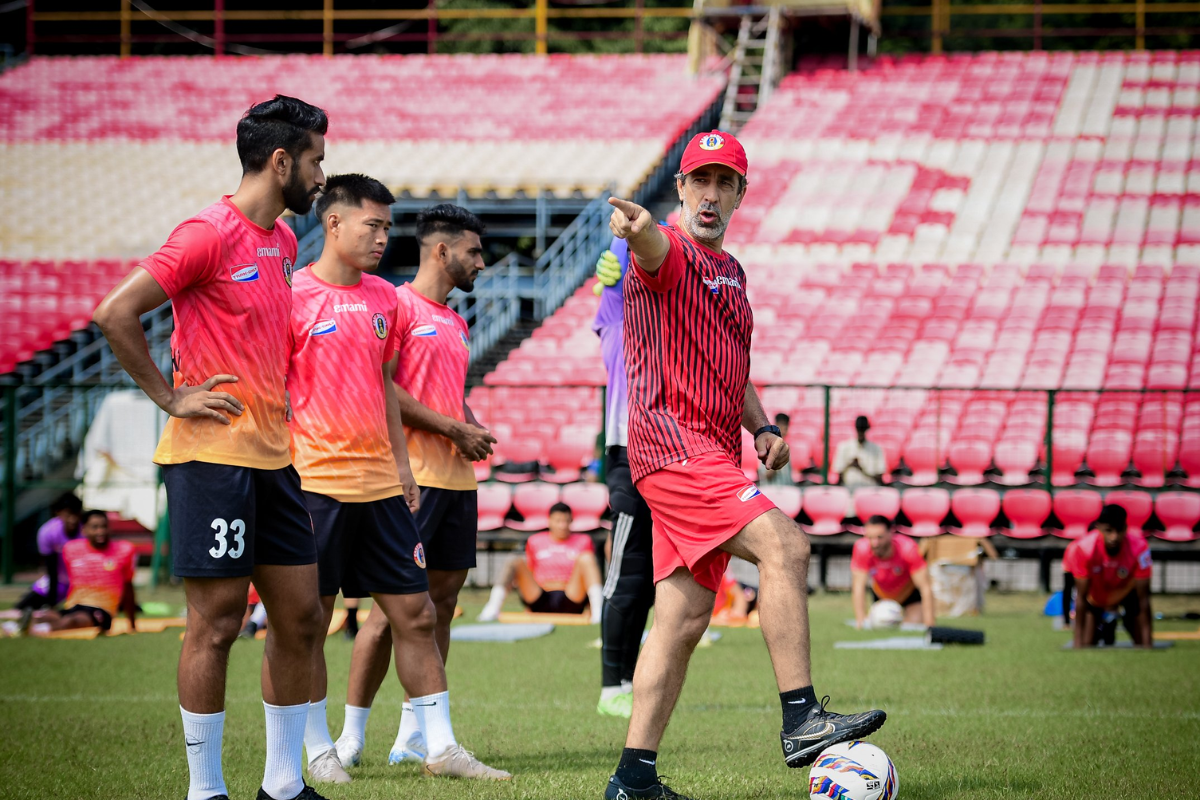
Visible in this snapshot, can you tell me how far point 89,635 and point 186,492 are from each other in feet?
24.1

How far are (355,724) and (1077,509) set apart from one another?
10579 mm

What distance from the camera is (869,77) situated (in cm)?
2938

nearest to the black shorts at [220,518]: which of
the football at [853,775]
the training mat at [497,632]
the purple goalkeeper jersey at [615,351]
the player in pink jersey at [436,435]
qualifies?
the player in pink jersey at [436,435]

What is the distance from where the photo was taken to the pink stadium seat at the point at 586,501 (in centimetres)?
1431

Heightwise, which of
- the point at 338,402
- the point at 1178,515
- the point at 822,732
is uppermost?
the point at 338,402

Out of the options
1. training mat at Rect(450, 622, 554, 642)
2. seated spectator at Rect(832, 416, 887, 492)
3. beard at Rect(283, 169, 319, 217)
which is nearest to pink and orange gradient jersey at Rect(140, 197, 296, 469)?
beard at Rect(283, 169, 319, 217)

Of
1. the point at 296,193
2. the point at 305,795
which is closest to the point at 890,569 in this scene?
the point at 305,795

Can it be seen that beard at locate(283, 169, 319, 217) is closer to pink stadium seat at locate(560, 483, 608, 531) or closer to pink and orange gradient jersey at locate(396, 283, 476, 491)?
pink and orange gradient jersey at locate(396, 283, 476, 491)

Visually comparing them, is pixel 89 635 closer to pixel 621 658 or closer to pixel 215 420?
pixel 621 658

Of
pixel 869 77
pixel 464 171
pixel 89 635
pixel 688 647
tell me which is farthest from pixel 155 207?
pixel 688 647

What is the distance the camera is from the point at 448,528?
18.6 feet

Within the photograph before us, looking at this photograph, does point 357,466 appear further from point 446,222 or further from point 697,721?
point 697,721

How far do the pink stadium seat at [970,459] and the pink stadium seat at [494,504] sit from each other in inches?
206

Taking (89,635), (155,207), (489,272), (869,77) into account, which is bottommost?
(89,635)
